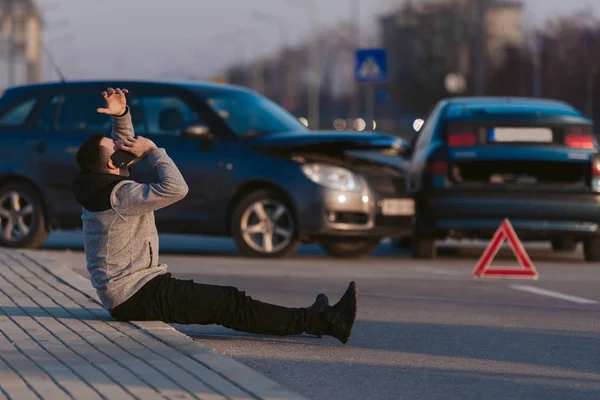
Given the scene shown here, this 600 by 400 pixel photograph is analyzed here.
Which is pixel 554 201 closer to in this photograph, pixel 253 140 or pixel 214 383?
pixel 253 140

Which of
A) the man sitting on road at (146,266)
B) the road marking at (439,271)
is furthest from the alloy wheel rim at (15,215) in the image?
the man sitting on road at (146,266)

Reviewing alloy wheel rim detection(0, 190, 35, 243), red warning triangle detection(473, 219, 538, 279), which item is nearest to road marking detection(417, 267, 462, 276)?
red warning triangle detection(473, 219, 538, 279)

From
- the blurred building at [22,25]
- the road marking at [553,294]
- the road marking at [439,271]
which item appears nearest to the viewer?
the road marking at [553,294]

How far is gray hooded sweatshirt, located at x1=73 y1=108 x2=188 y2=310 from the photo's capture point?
26.6ft

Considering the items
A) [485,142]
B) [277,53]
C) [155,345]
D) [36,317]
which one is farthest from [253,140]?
[277,53]

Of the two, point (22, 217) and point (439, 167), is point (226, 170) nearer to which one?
point (439, 167)

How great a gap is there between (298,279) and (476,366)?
511 cm

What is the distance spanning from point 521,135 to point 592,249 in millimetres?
1516

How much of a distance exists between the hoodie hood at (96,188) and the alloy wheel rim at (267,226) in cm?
668

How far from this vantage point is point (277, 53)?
586 feet

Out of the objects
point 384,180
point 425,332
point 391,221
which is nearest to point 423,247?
point 391,221

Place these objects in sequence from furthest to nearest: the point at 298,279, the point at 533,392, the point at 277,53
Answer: the point at 277,53, the point at 298,279, the point at 533,392

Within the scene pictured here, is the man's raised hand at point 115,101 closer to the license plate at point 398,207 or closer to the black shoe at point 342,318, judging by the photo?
the black shoe at point 342,318

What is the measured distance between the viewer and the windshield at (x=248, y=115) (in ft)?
50.2
